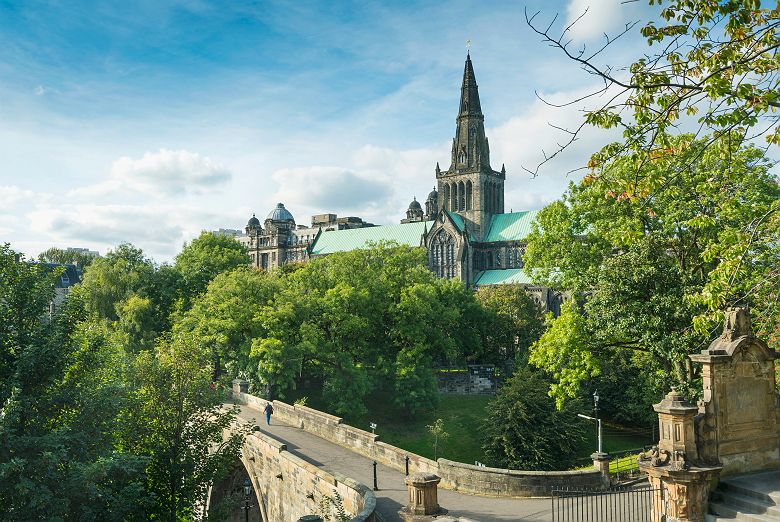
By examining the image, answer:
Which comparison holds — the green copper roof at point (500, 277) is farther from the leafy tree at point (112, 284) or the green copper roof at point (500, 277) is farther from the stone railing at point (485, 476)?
the stone railing at point (485, 476)

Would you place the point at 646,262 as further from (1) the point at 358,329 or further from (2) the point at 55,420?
(1) the point at 358,329

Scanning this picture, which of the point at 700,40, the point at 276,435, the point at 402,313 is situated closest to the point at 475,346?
the point at 402,313

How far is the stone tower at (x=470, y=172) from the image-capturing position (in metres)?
82.8

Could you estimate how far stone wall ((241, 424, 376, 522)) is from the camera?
1585cm

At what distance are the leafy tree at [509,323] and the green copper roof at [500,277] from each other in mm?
19407

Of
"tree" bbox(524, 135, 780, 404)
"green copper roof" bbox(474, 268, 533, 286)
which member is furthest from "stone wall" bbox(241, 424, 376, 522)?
"green copper roof" bbox(474, 268, 533, 286)

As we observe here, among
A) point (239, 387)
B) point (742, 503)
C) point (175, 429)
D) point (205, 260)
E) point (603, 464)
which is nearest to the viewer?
point (742, 503)

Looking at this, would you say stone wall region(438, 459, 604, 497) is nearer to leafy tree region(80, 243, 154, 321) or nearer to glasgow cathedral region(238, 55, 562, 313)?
leafy tree region(80, 243, 154, 321)

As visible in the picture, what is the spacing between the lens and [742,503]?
33.8 ft

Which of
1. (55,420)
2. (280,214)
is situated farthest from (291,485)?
(280,214)

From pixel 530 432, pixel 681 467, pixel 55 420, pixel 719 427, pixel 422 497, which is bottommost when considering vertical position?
pixel 530 432

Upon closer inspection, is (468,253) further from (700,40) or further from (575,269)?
(700,40)

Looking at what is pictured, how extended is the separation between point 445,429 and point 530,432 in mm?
11061

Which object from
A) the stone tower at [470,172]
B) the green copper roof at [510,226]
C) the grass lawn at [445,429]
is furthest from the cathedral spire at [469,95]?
the grass lawn at [445,429]
